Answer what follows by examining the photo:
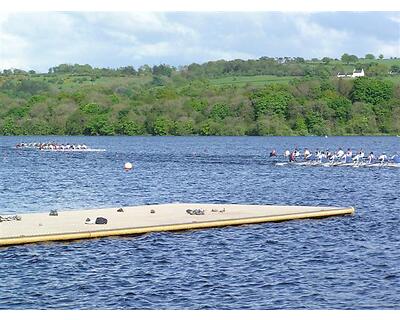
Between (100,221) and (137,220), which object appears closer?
(100,221)

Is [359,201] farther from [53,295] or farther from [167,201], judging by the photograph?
[53,295]

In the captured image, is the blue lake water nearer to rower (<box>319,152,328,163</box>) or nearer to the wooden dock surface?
the wooden dock surface

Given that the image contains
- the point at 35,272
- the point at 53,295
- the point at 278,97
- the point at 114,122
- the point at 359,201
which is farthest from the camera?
the point at 114,122

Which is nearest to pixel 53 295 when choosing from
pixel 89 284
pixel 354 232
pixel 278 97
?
pixel 89 284

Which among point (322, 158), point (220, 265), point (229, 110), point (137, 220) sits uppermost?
point (229, 110)

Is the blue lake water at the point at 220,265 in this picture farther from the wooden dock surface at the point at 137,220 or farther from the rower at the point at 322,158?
the rower at the point at 322,158

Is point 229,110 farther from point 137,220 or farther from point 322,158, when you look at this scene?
point 137,220

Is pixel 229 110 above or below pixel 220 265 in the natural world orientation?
above

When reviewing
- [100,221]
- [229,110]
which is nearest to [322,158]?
[100,221]

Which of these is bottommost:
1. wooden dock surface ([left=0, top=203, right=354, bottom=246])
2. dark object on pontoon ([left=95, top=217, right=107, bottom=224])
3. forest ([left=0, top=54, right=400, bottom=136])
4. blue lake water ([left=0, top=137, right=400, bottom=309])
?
blue lake water ([left=0, top=137, right=400, bottom=309])

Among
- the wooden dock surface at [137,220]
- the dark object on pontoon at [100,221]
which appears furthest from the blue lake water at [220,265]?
the dark object on pontoon at [100,221]

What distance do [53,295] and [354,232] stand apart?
46.2 ft

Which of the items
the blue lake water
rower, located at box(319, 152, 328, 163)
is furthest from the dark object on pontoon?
rower, located at box(319, 152, 328, 163)
